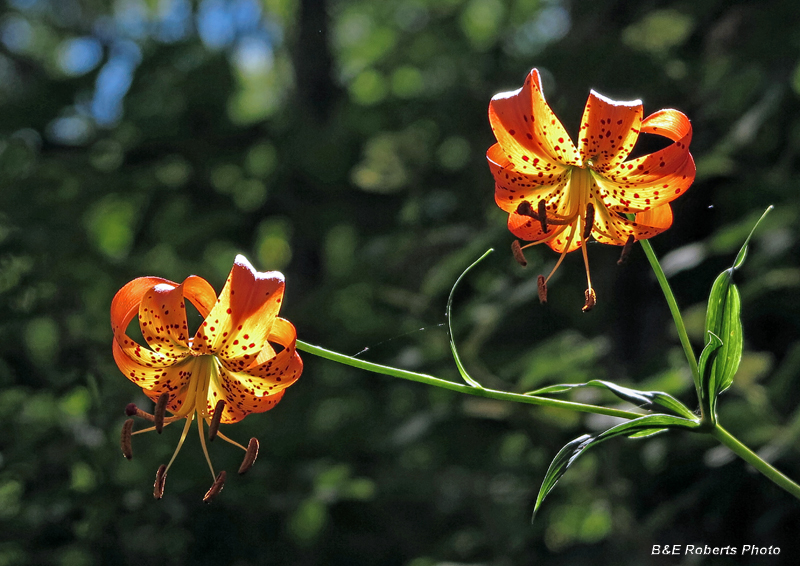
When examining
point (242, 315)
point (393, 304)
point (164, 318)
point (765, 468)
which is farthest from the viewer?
point (393, 304)

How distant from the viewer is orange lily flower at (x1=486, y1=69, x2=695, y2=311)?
2.26ft

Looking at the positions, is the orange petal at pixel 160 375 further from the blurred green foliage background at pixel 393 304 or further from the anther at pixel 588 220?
the blurred green foliage background at pixel 393 304

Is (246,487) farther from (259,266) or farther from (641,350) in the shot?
(641,350)

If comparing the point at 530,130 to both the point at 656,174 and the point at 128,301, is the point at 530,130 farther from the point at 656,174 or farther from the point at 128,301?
the point at 128,301

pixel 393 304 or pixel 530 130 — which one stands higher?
pixel 530 130

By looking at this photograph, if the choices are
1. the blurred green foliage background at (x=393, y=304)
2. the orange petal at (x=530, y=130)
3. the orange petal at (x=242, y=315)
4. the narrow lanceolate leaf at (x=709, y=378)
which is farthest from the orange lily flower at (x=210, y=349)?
the blurred green foliage background at (x=393, y=304)

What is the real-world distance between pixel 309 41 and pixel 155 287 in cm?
226

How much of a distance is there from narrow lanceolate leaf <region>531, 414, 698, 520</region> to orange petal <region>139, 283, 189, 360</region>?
1.39ft

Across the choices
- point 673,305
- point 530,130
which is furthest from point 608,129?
point 673,305

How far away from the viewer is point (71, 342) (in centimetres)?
182

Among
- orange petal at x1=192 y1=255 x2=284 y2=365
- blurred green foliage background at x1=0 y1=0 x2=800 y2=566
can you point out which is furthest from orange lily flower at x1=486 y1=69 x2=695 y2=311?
blurred green foliage background at x1=0 y1=0 x2=800 y2=566

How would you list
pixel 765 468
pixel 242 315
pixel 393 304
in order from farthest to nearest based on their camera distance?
pixel 393 304 → pixel 242 315 → pixel 765 468

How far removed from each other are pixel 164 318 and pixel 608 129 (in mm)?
526

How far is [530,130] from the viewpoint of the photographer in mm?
729
